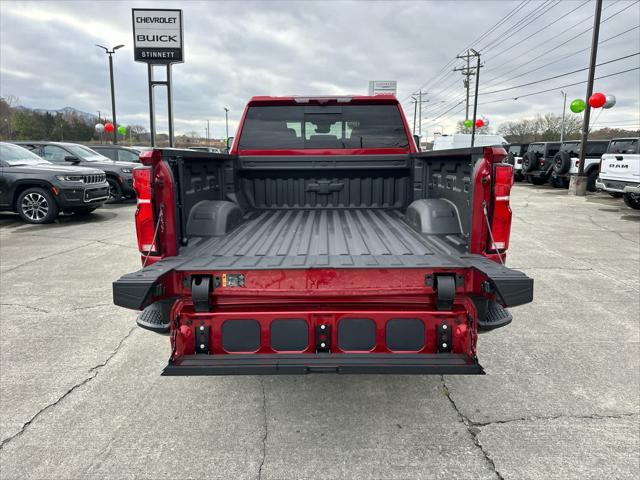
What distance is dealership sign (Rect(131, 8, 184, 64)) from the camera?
10656 millimetres

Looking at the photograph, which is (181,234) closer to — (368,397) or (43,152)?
(368,397)

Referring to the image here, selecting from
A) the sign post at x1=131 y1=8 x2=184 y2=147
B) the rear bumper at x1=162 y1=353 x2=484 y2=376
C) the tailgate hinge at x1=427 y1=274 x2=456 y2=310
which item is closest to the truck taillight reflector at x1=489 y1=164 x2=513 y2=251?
the tailgate hinge at x1=427 y1=274 x2=456 y2=310

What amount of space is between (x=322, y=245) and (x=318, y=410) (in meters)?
1.11

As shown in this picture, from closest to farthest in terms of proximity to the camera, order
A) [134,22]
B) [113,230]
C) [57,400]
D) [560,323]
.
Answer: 1. [57,400]
2. [560,323]
3. [113,230]
4. [134,22]

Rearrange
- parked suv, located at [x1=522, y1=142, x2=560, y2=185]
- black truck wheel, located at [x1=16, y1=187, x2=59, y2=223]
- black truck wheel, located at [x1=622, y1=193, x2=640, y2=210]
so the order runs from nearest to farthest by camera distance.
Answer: black truck wheel, located at [x1=16, y1=187, x2=59, y2=223] < black truck wheel, located at [x1=622, y1=193, x2=640, y2=210] < parked suv, located at [x1=522, y1=142, x2=560, y2=185]

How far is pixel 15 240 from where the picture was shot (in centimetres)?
860

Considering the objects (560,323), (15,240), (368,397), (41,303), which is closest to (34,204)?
(15,240)

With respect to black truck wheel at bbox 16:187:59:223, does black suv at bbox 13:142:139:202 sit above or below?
above

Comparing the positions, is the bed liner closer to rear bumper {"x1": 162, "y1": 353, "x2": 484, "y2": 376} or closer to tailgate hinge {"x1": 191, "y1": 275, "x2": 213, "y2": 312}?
tailgate hinge {"x1": 191, "y1": 275, "x2": 213, "y2": 312}

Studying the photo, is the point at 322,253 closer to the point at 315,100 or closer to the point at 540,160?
the point at 315,100

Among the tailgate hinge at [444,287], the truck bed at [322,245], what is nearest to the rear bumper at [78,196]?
the truck bed at [322,245]

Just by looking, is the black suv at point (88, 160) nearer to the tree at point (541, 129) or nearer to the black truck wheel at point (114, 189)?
the black truck wheel at point (114, 189)

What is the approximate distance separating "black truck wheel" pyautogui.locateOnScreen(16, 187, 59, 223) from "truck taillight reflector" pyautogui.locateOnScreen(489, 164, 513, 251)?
10326 mm

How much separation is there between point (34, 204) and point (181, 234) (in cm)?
903
